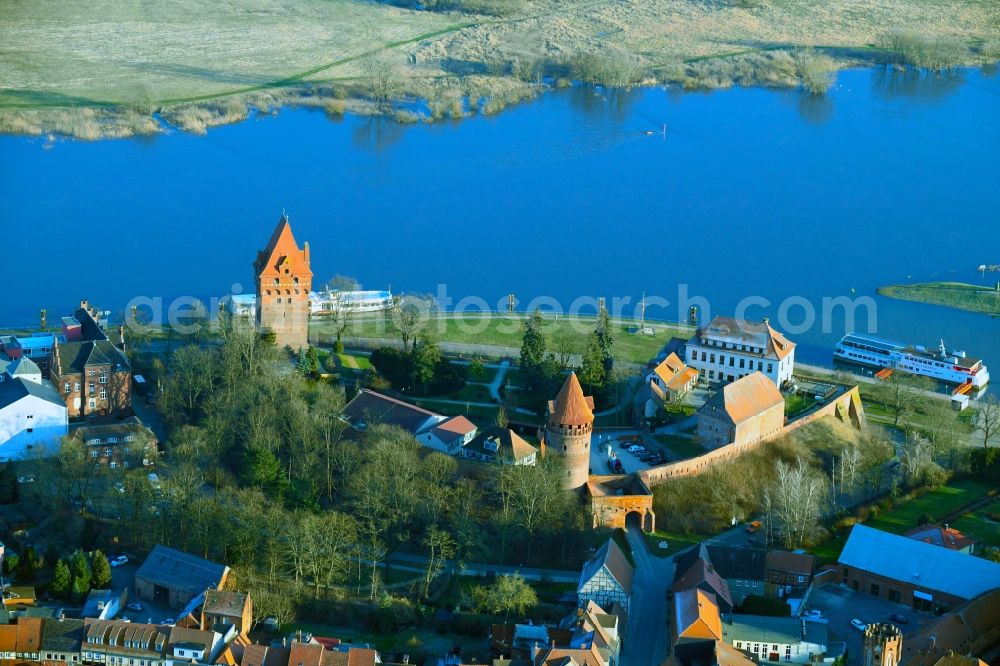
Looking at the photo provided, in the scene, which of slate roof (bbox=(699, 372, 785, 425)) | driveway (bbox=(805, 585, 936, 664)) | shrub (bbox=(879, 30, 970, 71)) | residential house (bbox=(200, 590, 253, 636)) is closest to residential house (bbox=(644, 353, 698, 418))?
slate roof (bbox=(699, 372, 785, 425))

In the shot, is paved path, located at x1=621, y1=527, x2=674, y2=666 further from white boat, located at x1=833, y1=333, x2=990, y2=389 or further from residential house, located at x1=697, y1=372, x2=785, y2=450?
white boat, located at x1=833, y1=333, x2=990, y2=389

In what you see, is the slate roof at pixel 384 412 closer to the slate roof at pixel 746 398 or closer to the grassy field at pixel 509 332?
the grassy field at pixel 509 332

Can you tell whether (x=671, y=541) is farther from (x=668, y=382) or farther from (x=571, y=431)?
(x=668, y=382)

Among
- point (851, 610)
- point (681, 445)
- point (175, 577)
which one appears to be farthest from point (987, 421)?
point (175, 577)

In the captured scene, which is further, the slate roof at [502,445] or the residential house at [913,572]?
the slate roof at [502,445]

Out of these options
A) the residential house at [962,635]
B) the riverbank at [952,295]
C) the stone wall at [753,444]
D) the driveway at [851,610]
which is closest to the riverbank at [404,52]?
the riverbank at [952,295]

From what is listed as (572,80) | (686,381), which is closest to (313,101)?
(572,80)
